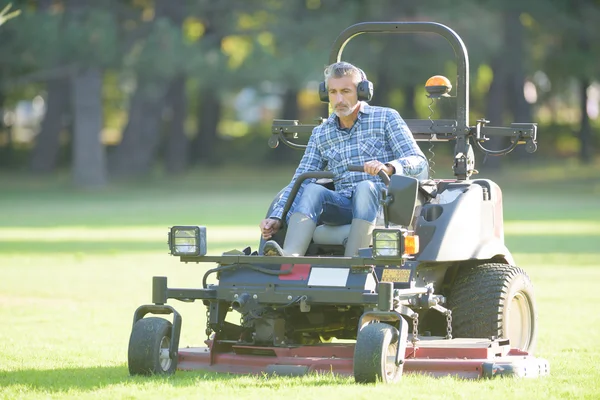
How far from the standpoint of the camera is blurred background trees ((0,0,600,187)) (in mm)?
38625

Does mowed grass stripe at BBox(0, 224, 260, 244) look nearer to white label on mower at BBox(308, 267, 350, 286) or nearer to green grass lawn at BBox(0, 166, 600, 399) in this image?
green grass lawn at BBox(0, 166, 600, 399)

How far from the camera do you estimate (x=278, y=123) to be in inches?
403

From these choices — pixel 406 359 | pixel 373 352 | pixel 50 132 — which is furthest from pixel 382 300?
pixel 50 132

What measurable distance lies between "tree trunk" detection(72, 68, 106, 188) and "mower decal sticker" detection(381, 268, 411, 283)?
34496 millimetres

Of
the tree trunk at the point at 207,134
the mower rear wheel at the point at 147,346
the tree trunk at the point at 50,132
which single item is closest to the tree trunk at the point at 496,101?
the tree trunk at the point at 207,134

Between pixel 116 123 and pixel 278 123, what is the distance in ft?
228

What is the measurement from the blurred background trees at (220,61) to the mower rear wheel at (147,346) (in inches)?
827

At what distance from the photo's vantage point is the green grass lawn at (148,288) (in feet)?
25.6

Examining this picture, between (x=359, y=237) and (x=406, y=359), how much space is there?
→ 828mm

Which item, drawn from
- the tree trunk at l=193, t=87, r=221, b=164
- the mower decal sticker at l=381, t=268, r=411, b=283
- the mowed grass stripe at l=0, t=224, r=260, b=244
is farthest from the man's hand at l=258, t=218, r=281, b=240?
the tree trunk at l=193, t=87, r=221, b=164

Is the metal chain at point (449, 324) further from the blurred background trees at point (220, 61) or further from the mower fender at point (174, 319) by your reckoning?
the blurred background trees at point (220, 61)

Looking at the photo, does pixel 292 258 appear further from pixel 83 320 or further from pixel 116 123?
pixel 116 123

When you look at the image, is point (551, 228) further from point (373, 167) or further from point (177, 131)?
point (177, 131)

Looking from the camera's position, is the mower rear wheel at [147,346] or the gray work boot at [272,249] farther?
the gray work boot at [272,249]
